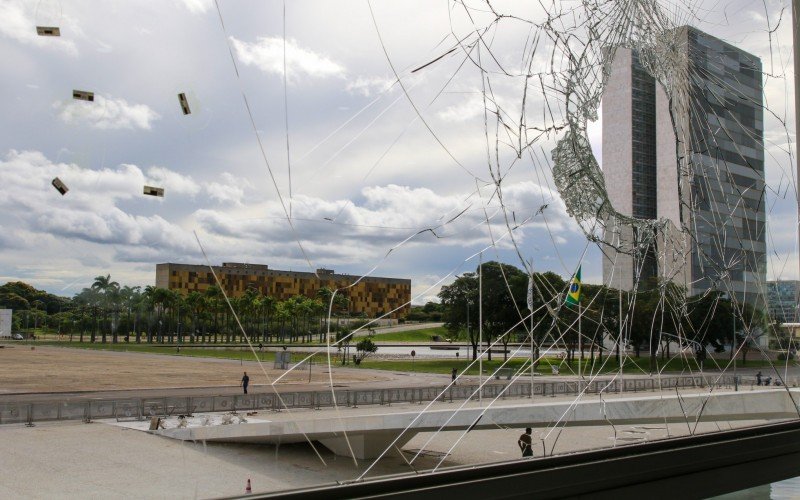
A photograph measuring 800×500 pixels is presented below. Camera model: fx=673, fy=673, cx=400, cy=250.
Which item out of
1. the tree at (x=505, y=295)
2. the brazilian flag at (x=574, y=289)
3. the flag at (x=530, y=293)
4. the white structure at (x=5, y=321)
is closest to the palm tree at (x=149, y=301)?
the white structure at (x=5, y=321)

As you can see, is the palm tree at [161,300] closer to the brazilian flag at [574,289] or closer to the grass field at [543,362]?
the grass field at [543,362]

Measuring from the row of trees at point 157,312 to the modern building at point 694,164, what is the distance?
1238 millimetres

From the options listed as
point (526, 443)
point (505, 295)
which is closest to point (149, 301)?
point (505, 295)

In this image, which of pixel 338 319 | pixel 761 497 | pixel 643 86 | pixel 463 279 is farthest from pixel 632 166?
pixel 338 319

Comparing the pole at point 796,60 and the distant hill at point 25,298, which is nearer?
the distant hill at point 25,298

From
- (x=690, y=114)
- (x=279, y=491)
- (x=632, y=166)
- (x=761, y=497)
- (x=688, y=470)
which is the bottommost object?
(x=761, y=497)

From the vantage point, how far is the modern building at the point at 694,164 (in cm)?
262

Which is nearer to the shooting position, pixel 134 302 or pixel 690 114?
pixel 134 302

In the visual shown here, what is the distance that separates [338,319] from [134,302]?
1.55 ft

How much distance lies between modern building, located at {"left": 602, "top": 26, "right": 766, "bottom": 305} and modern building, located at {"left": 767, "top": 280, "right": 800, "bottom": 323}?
0.34 feet

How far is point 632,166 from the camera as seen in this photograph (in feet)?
8.72

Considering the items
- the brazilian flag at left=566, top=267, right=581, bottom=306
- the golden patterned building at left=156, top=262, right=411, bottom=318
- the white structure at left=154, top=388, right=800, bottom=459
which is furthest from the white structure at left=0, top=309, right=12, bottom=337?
the brazilian flag at left=566, top=267, right=581, bottom=306

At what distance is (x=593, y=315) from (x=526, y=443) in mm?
538

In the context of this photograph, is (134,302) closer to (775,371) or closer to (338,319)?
(338,319)
